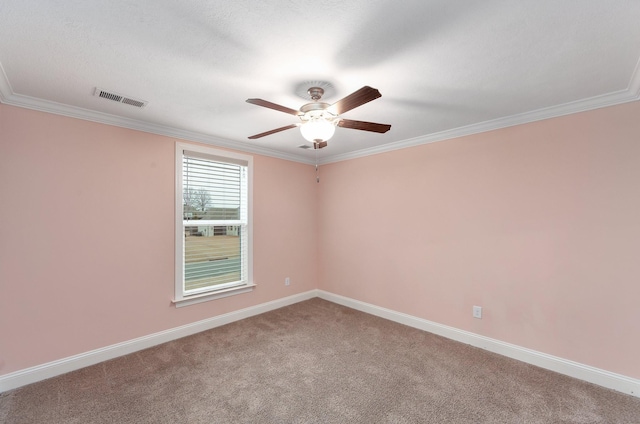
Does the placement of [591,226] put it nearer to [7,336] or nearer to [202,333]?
[202,333]

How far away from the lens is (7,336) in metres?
2.27

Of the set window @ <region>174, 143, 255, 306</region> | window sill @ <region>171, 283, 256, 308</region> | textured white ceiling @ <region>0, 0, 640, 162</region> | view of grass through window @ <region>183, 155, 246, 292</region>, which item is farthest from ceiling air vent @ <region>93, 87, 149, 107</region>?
window sill @ <region>171, 283, 256, 308</region>

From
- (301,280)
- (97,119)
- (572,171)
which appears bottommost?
(301,280)

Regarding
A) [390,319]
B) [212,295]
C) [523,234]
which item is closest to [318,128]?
[523,234]

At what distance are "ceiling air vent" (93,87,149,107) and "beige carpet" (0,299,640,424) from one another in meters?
2.40

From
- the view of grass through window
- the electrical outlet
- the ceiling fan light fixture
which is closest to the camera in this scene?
the ceiling fan light fixture

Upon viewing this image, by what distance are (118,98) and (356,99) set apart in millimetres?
2052

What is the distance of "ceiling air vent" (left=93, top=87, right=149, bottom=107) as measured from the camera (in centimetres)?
222

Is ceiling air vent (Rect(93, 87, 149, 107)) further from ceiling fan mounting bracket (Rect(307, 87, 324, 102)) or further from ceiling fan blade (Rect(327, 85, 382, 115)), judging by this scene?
ceiling fan blade (Rect(327, 85, 382, 115))

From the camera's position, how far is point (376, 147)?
12.8 ft

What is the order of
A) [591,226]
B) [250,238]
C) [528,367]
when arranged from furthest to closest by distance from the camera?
[250,238], [528,367], [591,226]

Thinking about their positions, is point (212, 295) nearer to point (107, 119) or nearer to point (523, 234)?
point (107, 119)

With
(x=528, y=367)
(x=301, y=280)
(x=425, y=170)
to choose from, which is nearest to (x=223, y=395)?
(x=301, y=280)

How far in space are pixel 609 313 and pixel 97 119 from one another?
16.1ft
